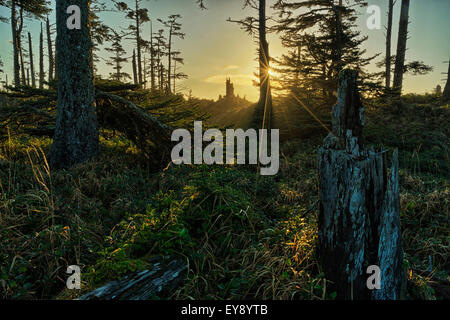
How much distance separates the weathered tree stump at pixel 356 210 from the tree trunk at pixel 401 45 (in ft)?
48.9

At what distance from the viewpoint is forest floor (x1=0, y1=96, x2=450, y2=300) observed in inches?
80.3

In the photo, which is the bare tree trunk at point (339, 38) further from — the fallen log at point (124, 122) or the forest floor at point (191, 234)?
the fallen log at point (124, 122)

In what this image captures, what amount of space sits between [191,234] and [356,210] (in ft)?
5.79

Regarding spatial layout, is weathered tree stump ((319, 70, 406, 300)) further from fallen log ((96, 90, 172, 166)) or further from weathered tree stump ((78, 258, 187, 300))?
fallen log ((96, 90, 172, 166))

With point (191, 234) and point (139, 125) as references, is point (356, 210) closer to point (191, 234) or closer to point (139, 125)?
point (191, 234)

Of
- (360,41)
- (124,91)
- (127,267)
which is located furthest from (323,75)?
(127,267)

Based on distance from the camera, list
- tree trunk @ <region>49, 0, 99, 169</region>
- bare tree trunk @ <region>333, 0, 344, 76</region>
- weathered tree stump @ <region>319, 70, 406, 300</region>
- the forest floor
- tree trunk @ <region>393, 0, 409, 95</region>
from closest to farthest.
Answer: weathered tree stump @ <region>319, 70, 406, 300</region>, the forest floor, tree trunk @ <region>49, 0, 99, 169</region>, bare tree trunk @ <region>333, 0, 344, 76</region>, tree trunk @ <region>393, 0, 409, 95</region>

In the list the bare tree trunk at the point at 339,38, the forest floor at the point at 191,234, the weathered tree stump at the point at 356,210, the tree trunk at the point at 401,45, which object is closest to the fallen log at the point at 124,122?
the forest floor at the point at 191,234

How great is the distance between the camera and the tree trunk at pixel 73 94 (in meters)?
5.02

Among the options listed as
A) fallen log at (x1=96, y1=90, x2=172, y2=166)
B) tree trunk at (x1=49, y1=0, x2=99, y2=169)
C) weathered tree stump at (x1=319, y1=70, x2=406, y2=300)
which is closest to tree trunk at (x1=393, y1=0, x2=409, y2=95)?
fallen log at (x1=96, y1=90, x2=172, y2=166)

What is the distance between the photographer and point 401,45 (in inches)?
533

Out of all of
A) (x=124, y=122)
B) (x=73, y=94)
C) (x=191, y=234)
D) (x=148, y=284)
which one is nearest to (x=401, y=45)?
(x=124, y=122)

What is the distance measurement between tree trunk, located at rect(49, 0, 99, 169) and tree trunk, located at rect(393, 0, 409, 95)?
50.8ft

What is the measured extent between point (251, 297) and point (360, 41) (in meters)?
10.4
